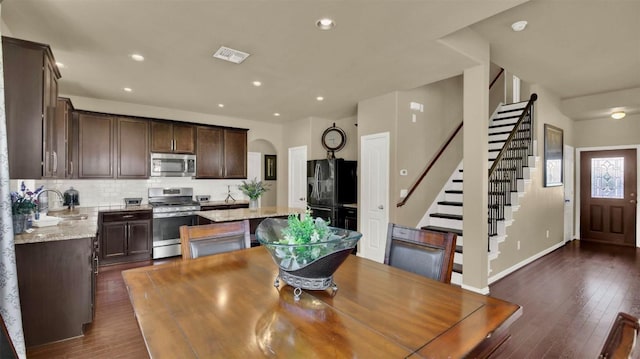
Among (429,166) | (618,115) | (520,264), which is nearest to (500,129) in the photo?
(429,166)

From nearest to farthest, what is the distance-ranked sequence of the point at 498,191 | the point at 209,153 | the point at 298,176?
the point at 498,191 → the point at 209,153 → the point at 298,176

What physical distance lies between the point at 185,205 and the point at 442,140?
4601mm

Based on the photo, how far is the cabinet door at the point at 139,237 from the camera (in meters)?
4.77

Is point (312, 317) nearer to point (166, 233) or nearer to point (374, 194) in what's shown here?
point (374, 194)

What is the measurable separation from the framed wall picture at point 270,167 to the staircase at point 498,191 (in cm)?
418

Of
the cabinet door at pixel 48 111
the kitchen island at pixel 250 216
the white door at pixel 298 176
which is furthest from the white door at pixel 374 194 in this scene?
the cabinet door at pixel 48 111

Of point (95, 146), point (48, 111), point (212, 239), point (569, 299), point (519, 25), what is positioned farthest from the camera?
point (95, 146)

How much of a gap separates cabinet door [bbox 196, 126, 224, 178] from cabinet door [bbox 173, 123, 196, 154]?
11cm

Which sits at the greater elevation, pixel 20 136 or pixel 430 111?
pixel 430 111

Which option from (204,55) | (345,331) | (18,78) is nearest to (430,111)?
(204,55)

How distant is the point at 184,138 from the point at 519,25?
207 inches

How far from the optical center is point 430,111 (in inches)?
197

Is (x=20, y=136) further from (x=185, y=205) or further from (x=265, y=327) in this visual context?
(x=185, y=205)

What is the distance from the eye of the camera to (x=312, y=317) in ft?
3.87
